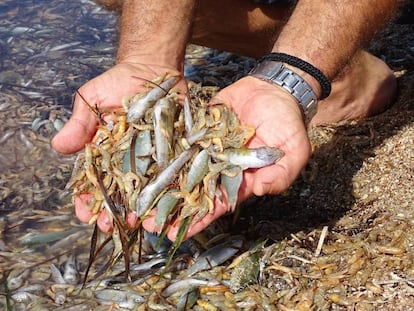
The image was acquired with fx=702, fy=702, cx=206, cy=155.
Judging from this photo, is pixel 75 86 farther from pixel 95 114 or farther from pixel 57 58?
pixel 95 114

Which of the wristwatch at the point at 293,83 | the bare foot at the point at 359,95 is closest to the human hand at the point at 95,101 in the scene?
the wristwatch at the point at 293,83

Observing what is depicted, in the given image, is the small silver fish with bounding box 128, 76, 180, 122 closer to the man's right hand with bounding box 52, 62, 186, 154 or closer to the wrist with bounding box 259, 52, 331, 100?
the man's right hand with bounding box 52, 62, 186, 154

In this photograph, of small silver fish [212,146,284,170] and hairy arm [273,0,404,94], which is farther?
hairy arm [273,0,404,94]

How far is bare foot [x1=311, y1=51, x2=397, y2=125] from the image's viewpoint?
10.6 feet

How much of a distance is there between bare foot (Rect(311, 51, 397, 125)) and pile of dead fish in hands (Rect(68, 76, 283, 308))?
1.09 m

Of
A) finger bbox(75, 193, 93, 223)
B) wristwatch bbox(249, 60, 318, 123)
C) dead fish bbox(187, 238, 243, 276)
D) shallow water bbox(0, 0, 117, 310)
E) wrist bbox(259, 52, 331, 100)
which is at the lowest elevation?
shallow water bbox(0, 0, 117, 310)

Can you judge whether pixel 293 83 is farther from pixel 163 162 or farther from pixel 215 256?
pixel 215 256

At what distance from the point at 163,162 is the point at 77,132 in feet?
1.17

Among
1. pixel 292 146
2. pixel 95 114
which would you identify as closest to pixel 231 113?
pixel 292 146

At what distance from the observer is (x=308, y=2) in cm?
249

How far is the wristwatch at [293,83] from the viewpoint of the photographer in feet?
7.47

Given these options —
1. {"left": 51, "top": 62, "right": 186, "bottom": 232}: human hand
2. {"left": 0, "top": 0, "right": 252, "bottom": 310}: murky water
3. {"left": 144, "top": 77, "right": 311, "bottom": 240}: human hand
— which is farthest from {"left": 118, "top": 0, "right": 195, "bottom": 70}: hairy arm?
{"left": 0, "top": 0, "right": 252, "bottom": 310}: murky water

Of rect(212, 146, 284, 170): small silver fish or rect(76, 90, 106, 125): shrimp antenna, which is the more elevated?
rect(212, 146, 284, 170): small silver fish

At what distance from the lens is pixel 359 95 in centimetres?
328
